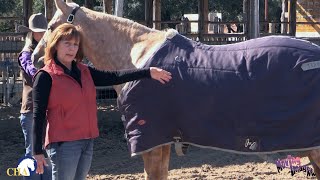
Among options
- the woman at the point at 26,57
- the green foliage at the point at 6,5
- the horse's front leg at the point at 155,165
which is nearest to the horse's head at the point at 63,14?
the woman at the point at 26,57

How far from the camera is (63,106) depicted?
3240 mm

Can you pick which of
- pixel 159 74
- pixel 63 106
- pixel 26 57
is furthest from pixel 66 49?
pixel 26 57

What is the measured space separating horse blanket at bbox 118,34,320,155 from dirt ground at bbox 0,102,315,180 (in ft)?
5.90

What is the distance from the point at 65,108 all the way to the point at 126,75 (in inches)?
18.9

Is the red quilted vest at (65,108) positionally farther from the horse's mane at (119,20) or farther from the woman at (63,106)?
the horse's mane at (119,20)

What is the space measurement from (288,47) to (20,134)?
5628 mm

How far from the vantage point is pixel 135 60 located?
3.94 m

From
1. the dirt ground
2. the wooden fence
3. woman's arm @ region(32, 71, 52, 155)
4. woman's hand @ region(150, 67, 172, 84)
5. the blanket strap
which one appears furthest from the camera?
the wooden fence

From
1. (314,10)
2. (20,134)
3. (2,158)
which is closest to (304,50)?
(2,158)

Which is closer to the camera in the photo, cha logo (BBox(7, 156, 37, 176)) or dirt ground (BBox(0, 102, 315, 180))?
cha logo (BBox(7, 156, 37, 176))

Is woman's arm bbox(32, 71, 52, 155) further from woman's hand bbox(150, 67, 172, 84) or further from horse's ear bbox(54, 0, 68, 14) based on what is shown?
horse's ear bbox(54, 0, 68, 14)

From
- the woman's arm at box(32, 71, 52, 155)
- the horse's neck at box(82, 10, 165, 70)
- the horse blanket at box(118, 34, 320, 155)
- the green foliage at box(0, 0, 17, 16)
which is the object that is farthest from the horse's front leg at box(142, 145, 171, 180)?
the green foliage at box(0, 0, 17, 16)

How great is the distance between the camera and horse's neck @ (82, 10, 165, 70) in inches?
157

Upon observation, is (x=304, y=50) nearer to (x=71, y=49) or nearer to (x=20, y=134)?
(x=71, y=49)
